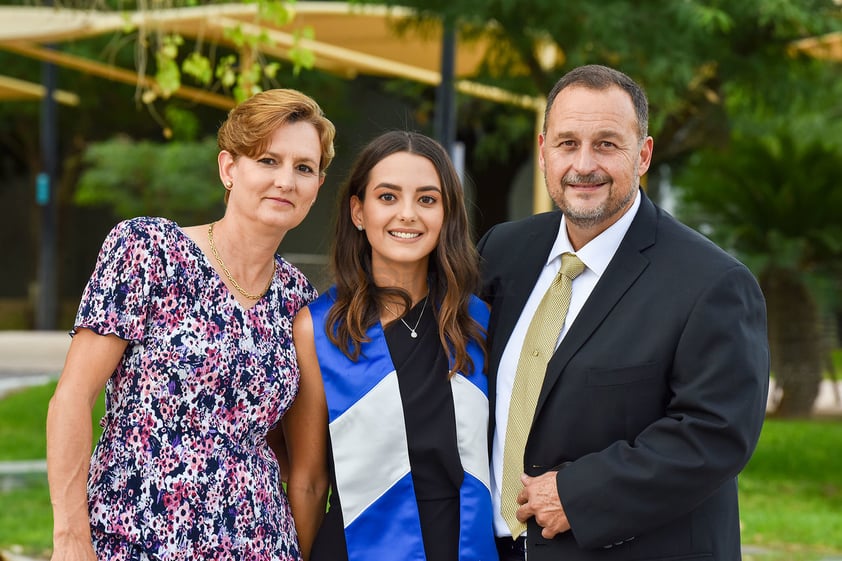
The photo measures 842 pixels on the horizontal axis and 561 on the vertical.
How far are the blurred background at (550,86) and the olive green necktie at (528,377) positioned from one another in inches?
28.7

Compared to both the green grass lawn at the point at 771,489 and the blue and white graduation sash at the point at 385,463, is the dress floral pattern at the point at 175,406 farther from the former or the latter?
the green grass lawn at the point at 771,489

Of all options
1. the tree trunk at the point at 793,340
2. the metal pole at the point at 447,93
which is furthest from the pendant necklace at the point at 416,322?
the tree trunk at the point at 793,340

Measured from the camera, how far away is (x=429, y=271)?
3363 millimetres

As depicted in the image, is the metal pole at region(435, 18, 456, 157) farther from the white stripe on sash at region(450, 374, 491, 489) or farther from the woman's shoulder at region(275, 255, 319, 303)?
the white stripe on sash at region(450, 374, 491, 489)

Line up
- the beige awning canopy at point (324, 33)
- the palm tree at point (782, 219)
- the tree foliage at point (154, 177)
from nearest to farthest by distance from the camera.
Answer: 1. the beige awning canopy at point (324, 33)
2. the palm tree at point (782, 219)
3. the tree foliage at point (154, 177)

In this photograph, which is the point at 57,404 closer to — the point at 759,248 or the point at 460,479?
the point at 460,479


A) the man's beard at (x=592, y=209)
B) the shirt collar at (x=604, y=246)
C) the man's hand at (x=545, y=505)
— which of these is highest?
the man's beard at (x=592, y=209)

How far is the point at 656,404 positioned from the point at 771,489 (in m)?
6.62

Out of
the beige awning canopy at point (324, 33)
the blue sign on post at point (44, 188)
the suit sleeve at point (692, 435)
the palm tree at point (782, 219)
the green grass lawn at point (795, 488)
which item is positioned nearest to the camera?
the suit sleeve at point (692, 435)

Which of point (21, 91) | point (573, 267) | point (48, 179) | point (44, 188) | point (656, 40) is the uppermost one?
point (656, 40)

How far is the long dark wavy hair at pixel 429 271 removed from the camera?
320cm

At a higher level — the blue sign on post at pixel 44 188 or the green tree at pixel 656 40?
the green tree at pixel 656 40

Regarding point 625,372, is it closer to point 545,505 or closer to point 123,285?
point 545,505

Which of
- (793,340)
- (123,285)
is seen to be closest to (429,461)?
(123,285)
